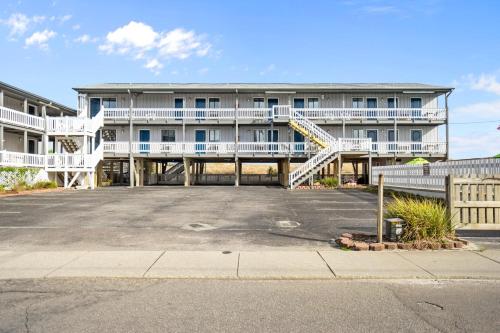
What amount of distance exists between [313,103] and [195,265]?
96.0 feet

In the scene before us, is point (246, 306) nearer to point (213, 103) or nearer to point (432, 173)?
point (432, 173)

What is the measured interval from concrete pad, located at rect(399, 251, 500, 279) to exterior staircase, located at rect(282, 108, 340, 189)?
60.4 feet

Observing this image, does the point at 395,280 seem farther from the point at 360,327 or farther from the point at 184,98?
the point at 184,98

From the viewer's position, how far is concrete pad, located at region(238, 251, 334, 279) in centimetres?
608

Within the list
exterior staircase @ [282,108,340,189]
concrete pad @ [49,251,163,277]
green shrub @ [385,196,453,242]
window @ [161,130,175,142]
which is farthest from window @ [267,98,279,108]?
concrete pad @ [49,251,163,277]

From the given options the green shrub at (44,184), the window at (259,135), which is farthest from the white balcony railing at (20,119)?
the window at (259,135)

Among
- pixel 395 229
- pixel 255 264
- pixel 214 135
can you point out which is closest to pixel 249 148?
pixel 214 135

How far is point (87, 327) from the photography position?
4.18 meters

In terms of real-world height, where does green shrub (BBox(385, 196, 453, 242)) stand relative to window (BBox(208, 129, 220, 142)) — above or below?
below

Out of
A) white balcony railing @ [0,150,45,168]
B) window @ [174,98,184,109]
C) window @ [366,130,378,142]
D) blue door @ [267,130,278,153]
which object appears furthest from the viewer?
window @ [174,98,184,109]

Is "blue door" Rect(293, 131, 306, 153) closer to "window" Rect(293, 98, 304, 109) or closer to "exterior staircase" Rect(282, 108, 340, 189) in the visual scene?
"exterior staircase" Rect(282, 108, 340, 189)

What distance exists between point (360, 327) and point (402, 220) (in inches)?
184

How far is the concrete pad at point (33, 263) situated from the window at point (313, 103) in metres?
28.9

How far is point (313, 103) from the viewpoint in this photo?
34.0 metres
